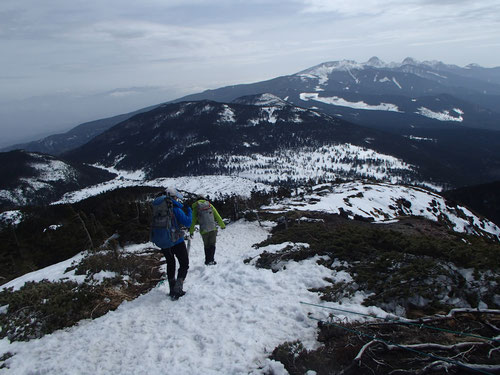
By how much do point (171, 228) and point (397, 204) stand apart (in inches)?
2007

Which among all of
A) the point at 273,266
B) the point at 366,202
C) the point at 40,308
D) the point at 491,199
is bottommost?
the point at 491,199

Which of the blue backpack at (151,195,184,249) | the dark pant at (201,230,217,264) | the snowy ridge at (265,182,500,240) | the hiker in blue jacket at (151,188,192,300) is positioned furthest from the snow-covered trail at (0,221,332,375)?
the snowy ridge at (265,182,500,240)

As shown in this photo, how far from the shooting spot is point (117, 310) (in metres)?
8.73

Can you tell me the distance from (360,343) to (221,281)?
5508mm

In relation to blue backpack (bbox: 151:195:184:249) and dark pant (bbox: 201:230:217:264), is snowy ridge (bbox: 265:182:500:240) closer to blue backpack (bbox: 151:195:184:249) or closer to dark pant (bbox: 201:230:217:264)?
dark pant (bbox: 201:230:217:264)

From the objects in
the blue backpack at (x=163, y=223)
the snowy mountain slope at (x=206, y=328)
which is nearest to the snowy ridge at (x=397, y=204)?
the snowy mountain slope at (x=206, y=328)

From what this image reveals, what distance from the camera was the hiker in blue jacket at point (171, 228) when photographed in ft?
28.1

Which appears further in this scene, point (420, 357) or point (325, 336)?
point (325, 336)

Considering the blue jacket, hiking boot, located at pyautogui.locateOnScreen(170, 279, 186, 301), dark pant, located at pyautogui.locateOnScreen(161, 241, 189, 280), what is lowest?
hiking boot, located at pyautogui.locateOnScreen(170, 279, 186, 301)

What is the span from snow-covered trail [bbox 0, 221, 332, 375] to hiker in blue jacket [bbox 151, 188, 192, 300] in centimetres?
62

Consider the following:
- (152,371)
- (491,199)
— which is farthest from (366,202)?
(491,199)

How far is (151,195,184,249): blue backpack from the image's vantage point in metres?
8.54

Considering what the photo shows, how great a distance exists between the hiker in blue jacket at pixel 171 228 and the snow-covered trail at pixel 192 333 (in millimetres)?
619

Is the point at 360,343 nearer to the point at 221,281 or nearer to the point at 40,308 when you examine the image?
the point at 221,281
